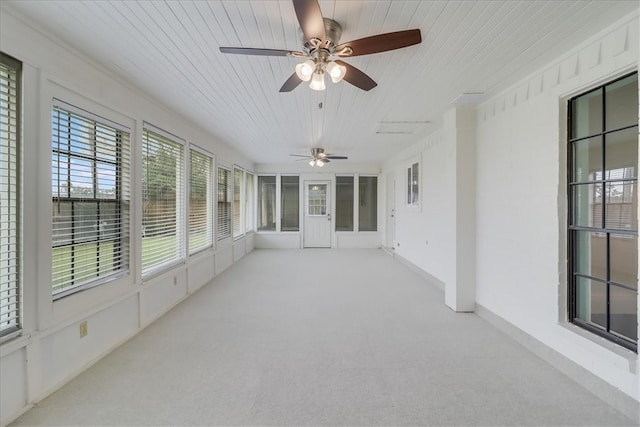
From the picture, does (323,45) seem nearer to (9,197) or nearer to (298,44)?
(298,44)

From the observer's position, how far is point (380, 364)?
234 centimetres

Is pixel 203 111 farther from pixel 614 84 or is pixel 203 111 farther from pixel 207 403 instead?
pixel 614 84

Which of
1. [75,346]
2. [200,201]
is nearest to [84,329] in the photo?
[75,346]

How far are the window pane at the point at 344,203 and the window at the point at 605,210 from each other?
619cm

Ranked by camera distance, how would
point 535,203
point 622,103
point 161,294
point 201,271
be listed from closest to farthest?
point 622,103, point 535,203, point 161,294, point 201,271

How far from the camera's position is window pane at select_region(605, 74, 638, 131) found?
1912 millimetres

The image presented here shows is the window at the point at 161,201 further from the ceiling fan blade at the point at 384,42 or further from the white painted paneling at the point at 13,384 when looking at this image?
the ceiling fan blade at the point at 384,42

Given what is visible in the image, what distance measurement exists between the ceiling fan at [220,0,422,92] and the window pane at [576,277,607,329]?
2.39 meters

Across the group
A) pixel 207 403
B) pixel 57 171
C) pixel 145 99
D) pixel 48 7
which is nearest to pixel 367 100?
pixel 145 99

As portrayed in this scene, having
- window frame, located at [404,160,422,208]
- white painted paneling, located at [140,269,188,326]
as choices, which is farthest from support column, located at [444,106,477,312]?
→ white painted paneling, located at [140,269,188,326]

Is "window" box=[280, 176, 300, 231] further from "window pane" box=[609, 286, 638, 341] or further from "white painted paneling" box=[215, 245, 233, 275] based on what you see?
"window pane" box=[609, 286, 638, 341]

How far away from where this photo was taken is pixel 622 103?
1.99 meters

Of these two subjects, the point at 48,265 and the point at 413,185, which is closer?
the point at 48,265

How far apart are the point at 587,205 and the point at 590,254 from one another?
404 mm
